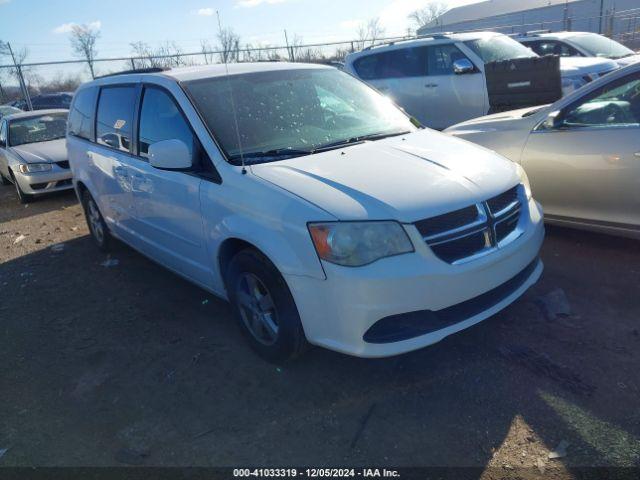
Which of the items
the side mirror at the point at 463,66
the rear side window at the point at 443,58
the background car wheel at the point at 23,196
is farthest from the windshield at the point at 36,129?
the side mirror at the point at 463,66

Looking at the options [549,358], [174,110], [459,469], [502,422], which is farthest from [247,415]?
[174,110]

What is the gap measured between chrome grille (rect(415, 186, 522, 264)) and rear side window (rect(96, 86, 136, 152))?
2794mm

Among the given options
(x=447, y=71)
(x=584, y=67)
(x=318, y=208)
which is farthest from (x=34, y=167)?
(x=584, y=67)

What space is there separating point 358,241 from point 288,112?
151 cm

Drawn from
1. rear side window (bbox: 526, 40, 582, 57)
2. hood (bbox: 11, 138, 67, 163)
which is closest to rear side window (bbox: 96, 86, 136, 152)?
hood (bbox: 11, 138, 67, 163)

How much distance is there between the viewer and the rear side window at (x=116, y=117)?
436 centimetres

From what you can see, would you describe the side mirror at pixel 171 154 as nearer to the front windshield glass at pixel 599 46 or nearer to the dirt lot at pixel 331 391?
the dirt lot at pixel 331 391

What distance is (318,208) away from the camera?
2721mm

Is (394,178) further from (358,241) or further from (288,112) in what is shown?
(288,112)

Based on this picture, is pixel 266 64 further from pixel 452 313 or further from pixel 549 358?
pixel 549 358

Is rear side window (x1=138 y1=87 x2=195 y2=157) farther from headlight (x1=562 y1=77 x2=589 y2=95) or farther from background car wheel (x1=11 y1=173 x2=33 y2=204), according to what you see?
headlight (x1=562 y1=77 x2=589 y2=95)

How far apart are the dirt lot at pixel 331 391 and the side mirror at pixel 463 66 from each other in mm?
5003

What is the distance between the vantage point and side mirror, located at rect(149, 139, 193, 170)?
3.32 metres

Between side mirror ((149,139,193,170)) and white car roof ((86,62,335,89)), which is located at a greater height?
white car roof ((86,62,335,89))
